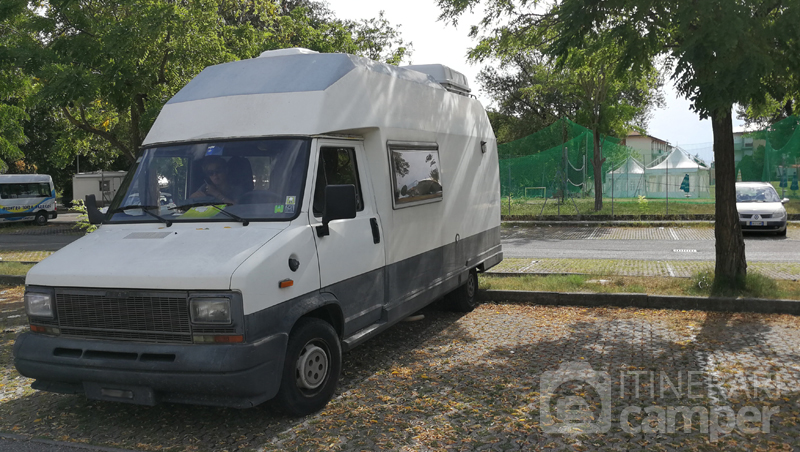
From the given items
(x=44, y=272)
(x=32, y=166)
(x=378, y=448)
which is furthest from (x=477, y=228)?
(x=32, y=166)

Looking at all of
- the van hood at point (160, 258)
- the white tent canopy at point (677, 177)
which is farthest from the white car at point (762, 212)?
the van hood at point (160, 258)

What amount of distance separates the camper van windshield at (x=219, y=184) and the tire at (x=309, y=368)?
3.06 feet

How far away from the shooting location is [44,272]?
16.5 ft

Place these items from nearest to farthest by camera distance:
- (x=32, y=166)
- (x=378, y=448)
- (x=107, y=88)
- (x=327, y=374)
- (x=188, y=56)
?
(x=378, y=448), (x=327, y=374), (x=107, y=88), (x=188, y=56), (x=32, y=166)

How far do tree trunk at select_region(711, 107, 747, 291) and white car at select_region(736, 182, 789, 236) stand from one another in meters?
9.13

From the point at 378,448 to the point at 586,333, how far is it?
12.8 ft

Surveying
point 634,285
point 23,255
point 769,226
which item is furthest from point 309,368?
point 769,226

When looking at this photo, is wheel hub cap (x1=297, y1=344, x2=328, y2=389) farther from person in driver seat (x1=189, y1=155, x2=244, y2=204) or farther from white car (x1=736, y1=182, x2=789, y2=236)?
white car (x1=736, y1=182, x2=789, y2=236)

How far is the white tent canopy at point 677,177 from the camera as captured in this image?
25578 millimetres

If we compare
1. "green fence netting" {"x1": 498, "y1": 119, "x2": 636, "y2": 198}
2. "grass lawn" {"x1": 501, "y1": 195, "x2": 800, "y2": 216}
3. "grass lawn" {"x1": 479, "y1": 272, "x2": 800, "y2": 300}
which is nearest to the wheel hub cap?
"grass lawn" {"x1": 479, "y1": 272, "x2": 800, "y2": 300}

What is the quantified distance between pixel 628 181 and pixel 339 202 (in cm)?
2676

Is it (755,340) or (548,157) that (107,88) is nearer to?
(755,340)

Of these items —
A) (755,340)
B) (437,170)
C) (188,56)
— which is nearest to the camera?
(755,340)

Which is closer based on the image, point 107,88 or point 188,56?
point 107,88
